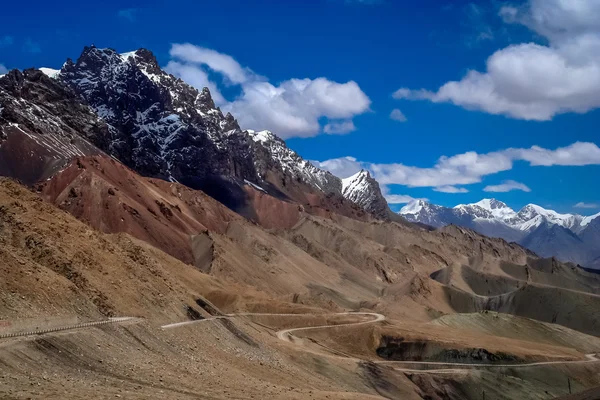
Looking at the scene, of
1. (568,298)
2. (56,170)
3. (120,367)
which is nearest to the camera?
(120,367)

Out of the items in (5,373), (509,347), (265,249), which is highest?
(265,249)

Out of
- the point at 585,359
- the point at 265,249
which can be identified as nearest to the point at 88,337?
the point at 585,359

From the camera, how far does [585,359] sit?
11106 cm

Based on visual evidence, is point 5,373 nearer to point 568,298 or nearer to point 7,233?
point 7,233

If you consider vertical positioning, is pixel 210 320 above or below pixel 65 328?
above

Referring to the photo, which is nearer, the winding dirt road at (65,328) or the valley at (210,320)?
the winding dirt road at (65,328)

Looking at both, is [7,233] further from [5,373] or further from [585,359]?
[585,359]

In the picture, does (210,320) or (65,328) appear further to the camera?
(210,320)

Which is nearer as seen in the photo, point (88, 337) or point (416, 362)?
point (88, 337)

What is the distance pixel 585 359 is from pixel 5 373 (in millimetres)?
103725

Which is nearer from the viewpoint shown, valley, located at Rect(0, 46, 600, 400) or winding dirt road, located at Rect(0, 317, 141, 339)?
winding dirt road, located at Rect(0, 317, 141, 339)

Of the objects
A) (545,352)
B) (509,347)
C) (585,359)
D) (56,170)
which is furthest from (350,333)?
(56,170)

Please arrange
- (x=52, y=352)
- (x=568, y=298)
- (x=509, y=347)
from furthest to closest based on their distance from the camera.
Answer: (x=568, y=298) → (x=509, y=347) → (x=52, y=352)

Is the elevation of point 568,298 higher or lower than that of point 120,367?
higher
